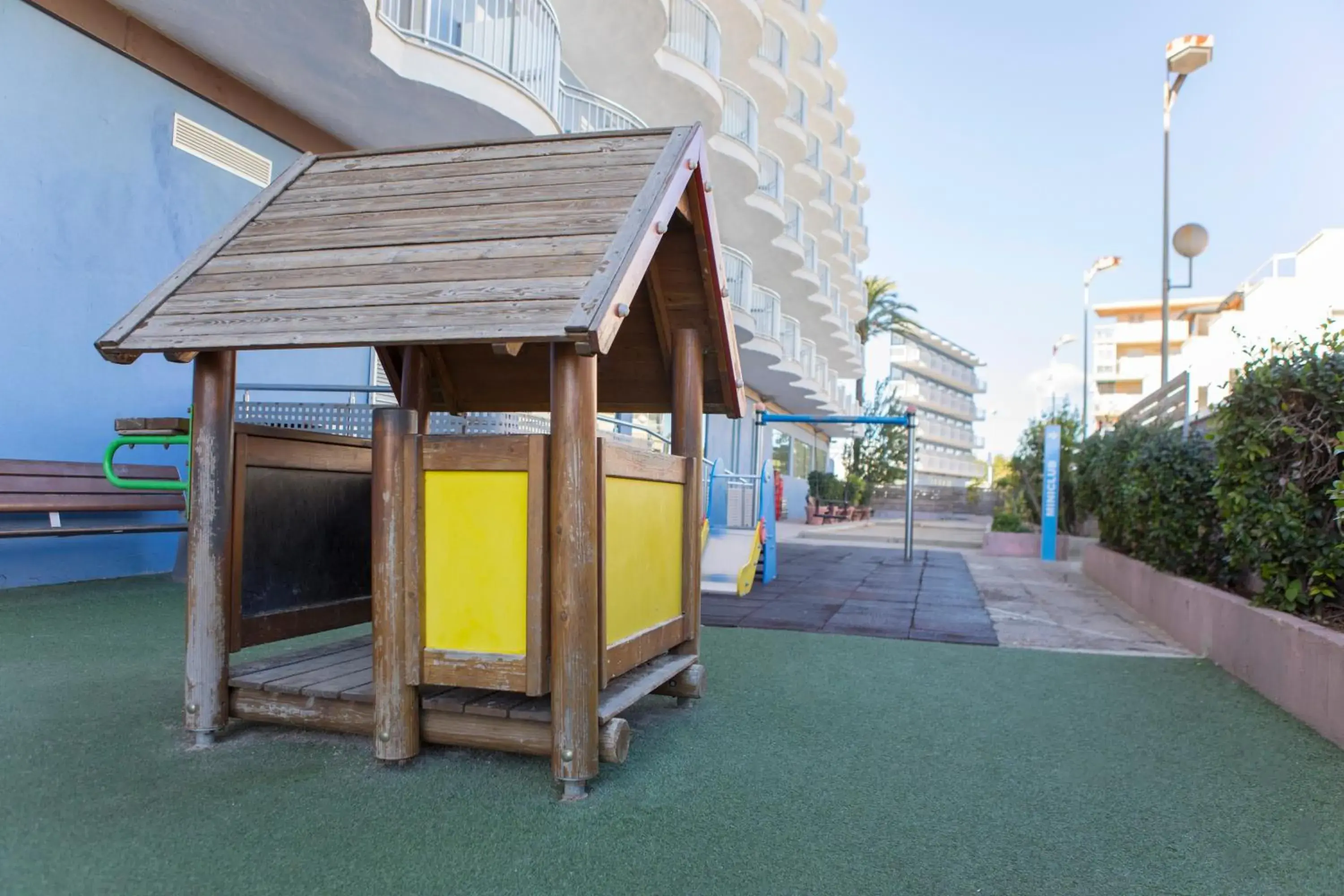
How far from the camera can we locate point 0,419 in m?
6.39

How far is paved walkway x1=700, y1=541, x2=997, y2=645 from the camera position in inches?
261

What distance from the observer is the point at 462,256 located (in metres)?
3.09

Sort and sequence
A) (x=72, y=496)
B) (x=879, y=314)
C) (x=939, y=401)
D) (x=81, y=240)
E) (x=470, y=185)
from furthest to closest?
(x=939, y=401) → (x=879, y=314) → (x=81, y=240) → (x=72, y=496) → (x=470, y=185)

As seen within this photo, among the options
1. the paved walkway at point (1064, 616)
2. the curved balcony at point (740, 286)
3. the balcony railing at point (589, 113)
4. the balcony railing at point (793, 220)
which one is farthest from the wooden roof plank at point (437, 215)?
the balcony railing at point (793, 220)

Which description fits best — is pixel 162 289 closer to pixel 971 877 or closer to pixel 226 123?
pixel 971 877

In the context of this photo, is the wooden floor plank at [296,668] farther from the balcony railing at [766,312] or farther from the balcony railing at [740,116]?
the balcony railing at [766,312]

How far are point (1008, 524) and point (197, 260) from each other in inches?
645

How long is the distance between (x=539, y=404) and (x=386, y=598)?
1904 millimetres

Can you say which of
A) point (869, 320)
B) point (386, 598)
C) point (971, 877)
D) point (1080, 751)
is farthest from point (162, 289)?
point (869, 320)

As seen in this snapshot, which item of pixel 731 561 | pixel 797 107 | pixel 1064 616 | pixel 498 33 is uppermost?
pixel 797 107

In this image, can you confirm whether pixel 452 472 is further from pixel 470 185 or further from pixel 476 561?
pixel 470 185

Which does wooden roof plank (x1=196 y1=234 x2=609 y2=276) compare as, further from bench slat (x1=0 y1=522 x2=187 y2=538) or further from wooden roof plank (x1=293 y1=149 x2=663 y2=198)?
bench slat (x1=0 y1=522 x2=187 y2=538)

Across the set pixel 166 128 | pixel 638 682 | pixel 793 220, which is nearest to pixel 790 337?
pixel 793 220

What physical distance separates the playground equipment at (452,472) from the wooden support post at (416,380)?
0.59 metres
